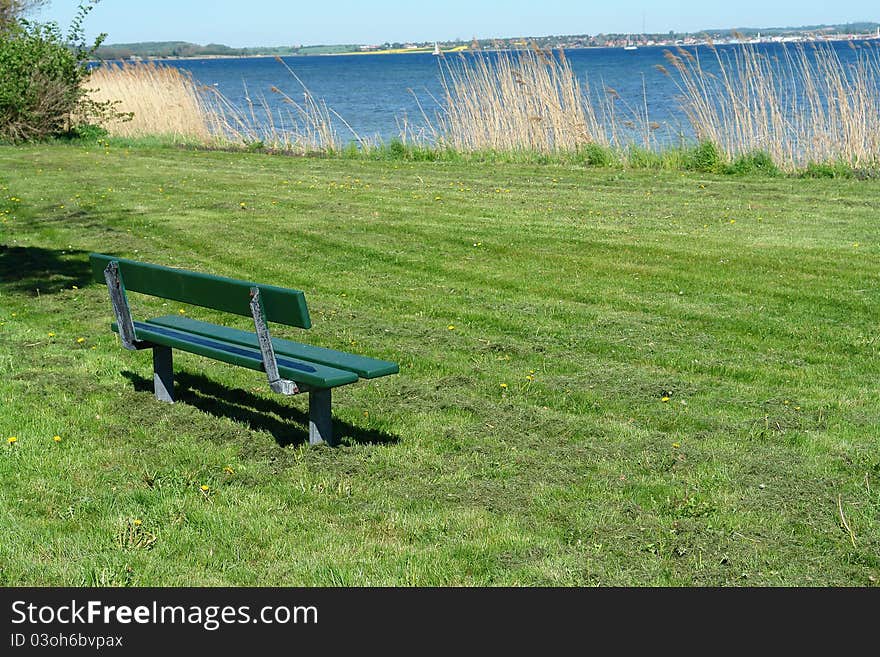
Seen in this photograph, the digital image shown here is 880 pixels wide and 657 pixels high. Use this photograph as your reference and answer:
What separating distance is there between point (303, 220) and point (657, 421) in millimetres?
7662

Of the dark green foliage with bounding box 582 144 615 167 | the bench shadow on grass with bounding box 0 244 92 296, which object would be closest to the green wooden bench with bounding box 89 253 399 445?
the bench shadow on grass with bounding box 0 244 92 296

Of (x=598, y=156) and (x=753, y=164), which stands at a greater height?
(x=598, y=156)

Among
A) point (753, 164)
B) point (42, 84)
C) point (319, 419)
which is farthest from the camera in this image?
point (42, 84)

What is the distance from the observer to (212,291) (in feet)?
17.4

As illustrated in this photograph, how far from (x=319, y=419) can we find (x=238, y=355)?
0.58m

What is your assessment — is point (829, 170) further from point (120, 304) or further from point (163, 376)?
point (120, 304)

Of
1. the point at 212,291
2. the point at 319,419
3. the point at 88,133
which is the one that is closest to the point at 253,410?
the point at 319,419

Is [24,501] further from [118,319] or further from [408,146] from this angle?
[408,146]

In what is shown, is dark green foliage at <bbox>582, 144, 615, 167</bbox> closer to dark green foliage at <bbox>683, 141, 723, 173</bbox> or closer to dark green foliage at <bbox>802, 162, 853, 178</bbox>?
dark green foliage at <bbox>683, 141, 723, 173</bbox>

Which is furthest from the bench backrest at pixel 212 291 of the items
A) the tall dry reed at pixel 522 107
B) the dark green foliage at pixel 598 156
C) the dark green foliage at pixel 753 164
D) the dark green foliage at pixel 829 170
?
the tall dry reed at pixel 522 107

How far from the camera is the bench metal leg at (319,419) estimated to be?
5273 mm

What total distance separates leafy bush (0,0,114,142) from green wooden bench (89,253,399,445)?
719 inches

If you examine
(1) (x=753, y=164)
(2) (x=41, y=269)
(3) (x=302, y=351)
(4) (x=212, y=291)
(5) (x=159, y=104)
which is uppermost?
(5) (x=159, y=104)

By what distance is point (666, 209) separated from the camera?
13.5m
